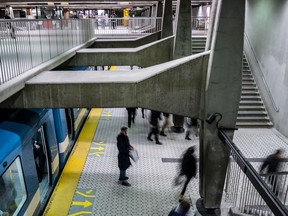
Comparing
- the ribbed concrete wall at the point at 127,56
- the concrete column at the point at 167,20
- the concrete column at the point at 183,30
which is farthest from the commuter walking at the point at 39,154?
the concrete column at the point at 167,20

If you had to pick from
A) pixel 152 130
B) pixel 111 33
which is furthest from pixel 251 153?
pixel 111 33

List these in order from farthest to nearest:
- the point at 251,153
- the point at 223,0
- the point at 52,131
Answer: the point at 251,153 → the point at 52,131 → the point at 223,0

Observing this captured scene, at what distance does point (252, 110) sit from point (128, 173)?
8.28 m

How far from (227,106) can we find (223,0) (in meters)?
2.29

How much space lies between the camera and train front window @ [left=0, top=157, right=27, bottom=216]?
5521mm

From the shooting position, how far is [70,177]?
9.64m

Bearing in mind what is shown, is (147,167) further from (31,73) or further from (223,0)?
(223,0)

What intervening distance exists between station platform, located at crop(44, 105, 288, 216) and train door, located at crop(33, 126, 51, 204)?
38cm

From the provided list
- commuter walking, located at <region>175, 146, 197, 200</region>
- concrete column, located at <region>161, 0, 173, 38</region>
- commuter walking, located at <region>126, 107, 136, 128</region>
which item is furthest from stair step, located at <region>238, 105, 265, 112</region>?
commuter walking, located at <region>175, 146, 197, 200</region>

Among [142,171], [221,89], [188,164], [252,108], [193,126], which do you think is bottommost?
[142,171]

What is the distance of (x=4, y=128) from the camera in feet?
21.1

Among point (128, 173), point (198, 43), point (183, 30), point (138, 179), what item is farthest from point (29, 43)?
point (198, 43)

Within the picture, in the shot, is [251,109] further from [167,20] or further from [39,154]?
[39,154]

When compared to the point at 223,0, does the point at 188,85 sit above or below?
below
